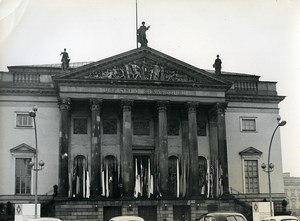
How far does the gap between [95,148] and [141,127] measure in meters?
5.32

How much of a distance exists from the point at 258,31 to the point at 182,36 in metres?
3.92

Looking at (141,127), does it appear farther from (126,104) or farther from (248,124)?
(248,124)

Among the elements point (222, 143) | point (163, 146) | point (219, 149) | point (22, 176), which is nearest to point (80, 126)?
point (22, 176)

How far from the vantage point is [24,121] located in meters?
41.5

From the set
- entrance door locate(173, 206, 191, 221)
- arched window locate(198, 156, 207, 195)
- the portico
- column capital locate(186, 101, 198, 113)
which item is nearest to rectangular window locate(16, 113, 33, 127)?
the portico

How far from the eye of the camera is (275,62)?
29.7 metres

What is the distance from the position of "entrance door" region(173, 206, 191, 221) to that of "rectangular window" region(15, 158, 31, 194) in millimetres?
11317

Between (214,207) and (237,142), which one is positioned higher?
(237,142)

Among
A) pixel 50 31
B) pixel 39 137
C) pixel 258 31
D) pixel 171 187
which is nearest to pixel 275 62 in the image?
pixel 258 31

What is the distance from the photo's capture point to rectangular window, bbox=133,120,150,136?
42.8 meters

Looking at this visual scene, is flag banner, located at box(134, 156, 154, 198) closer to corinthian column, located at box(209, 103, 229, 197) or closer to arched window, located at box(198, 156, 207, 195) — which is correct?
arched window, located at box(198, 156, 207, 195)

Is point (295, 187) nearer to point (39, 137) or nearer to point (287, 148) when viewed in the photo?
point (287, 148)

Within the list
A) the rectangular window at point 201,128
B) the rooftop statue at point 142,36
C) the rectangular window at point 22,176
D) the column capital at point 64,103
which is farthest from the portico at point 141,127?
the rectangular window at point 22,176

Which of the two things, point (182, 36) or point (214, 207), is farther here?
point (214, 207)
